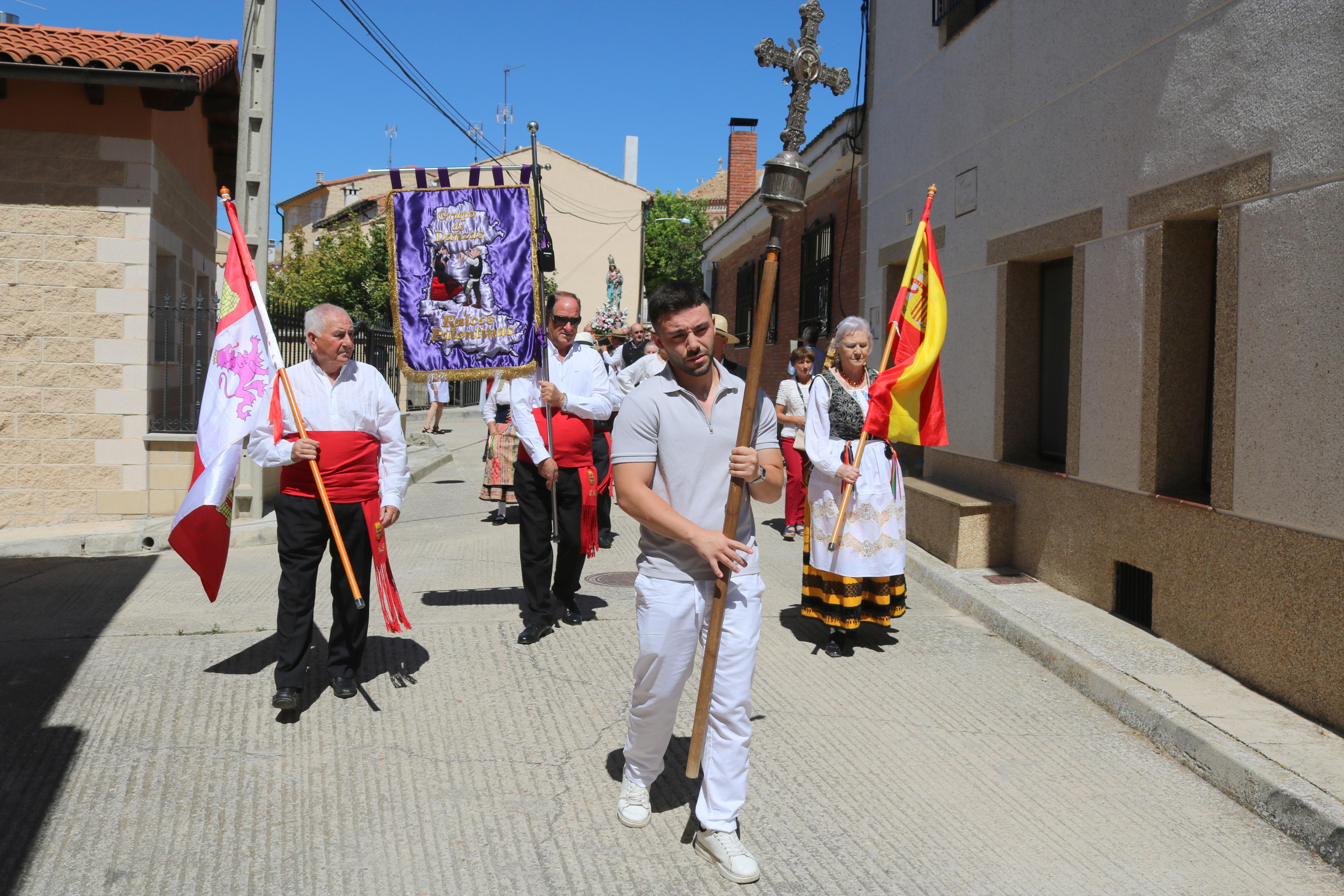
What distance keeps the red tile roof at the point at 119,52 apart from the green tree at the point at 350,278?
1022 inches

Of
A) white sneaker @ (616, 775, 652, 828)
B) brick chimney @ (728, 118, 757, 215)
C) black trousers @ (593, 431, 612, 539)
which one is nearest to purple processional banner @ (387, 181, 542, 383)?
black trousers @ (593, 431, 612, 539)

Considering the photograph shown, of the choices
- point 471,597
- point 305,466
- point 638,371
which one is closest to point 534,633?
point 471,597

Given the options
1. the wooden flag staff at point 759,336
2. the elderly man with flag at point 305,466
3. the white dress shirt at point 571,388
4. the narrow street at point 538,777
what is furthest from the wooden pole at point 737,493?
the white dress shirt at point 571,388

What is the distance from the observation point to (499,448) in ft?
33.8

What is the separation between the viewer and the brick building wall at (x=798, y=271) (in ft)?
42.3

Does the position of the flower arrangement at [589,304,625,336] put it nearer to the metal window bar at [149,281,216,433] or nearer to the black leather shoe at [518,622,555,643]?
the metal window bar at [149,281,216,433]

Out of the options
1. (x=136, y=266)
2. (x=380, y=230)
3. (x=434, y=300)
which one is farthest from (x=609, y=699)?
(x=380, y=230)

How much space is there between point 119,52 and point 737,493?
8.77m

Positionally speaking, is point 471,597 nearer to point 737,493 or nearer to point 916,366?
point 916,366

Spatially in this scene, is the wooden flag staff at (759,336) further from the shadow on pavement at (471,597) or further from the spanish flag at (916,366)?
the shadow on pavement at (471,597)

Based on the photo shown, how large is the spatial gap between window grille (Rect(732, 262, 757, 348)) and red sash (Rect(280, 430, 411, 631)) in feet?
47.4

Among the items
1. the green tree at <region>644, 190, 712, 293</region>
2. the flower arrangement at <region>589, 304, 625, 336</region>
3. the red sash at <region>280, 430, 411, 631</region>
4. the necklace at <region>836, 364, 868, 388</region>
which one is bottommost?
the red sash at <region>280, 430, 411, 631</region>

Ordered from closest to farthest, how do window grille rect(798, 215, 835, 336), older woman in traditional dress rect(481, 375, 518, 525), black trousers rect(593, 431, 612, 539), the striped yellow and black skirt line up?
the striped yellow and black skirt → black trousers rect(593, 431, 612, 539) → older woman in traditional dress rect(481, 375, 518, 525) → window grille rect(798, 215, 835, 336)

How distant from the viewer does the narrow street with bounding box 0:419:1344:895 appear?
11.1ft
